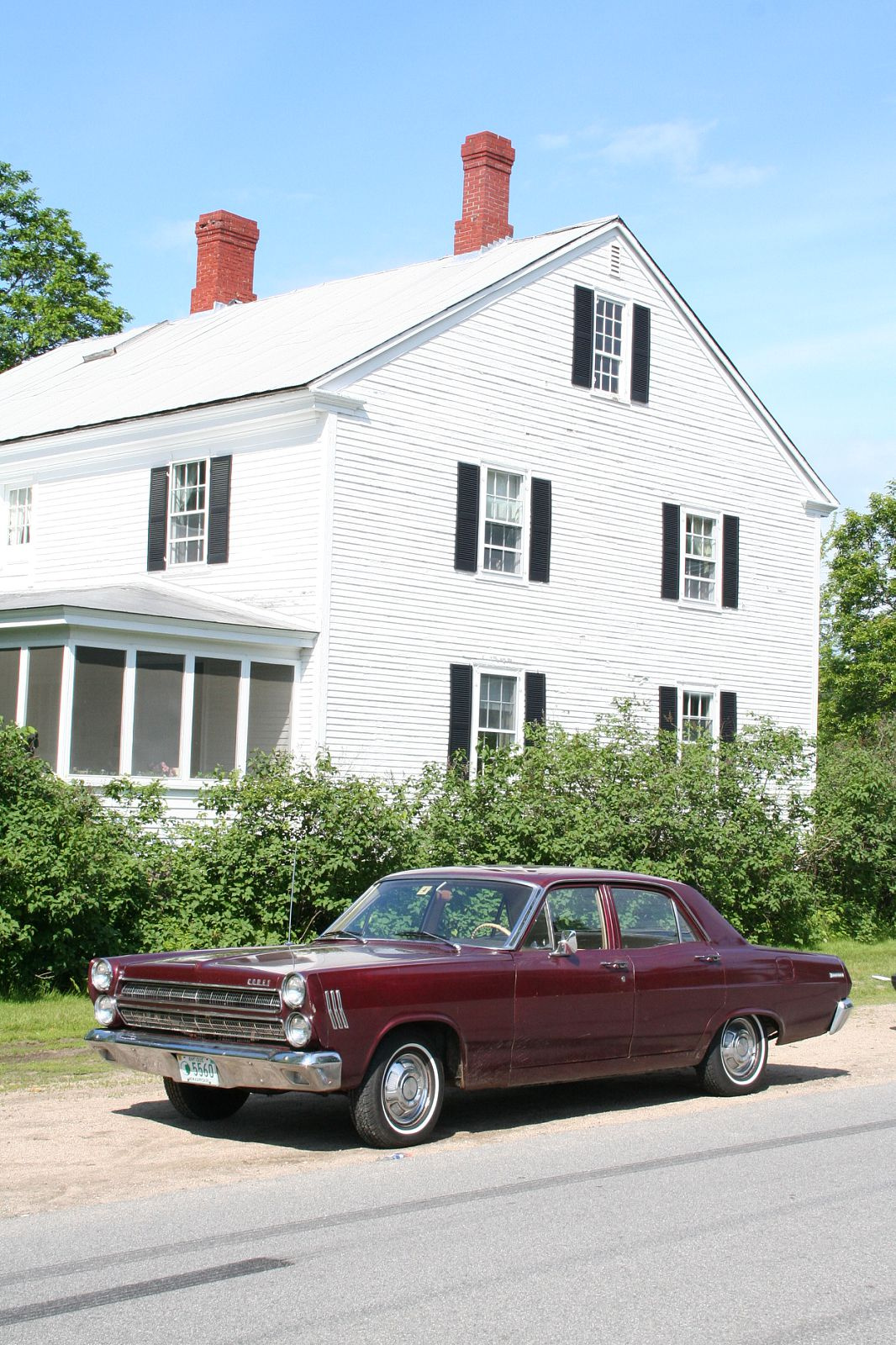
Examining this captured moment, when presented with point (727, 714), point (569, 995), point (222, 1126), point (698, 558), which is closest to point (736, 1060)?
point (569, 995)

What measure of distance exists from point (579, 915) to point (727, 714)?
17.9 m

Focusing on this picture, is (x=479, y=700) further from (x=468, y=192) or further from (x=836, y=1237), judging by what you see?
(x=836, y=1237)

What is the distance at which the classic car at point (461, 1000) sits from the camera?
7.77 meters

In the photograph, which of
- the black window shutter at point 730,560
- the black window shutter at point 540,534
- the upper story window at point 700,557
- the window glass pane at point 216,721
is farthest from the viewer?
the black window shutter at point 730,560

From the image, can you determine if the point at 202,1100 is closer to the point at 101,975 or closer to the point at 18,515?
the point at 101,975

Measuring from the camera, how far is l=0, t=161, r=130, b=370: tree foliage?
1542 inches

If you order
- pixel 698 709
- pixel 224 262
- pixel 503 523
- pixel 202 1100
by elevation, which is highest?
pixel 224 262

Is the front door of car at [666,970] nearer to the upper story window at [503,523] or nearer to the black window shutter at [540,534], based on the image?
the upper story window at [503,523]

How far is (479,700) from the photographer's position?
22.9m

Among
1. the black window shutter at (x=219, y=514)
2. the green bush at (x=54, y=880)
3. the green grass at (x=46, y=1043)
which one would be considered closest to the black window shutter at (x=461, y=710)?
the black window shutter at (x=219, y=514)

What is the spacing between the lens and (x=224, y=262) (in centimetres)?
3055

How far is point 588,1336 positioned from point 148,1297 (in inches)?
60.8

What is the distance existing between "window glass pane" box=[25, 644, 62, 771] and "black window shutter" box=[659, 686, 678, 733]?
34.9ft

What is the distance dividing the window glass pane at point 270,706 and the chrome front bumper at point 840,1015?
11.1 metres
